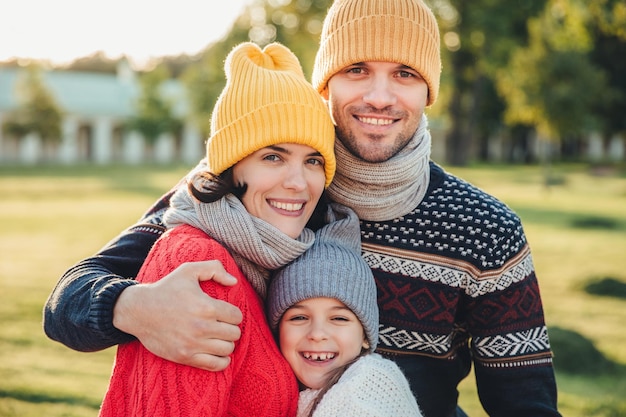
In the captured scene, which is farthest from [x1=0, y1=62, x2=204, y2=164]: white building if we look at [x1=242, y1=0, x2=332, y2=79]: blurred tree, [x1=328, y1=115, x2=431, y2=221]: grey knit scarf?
[x1=328, y1=115, x2=431, y2=221]: grey knit scarf

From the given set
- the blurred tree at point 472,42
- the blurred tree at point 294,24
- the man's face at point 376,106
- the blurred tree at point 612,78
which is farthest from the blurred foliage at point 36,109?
the man's face at point 376,106

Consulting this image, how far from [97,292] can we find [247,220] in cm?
54

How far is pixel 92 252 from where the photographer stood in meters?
12.6

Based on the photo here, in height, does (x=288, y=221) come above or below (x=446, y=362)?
above

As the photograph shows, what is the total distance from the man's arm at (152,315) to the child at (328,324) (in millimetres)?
456

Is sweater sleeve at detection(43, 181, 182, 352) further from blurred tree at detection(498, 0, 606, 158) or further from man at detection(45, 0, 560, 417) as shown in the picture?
blurred tree at detection(498, 0, 606, 158)

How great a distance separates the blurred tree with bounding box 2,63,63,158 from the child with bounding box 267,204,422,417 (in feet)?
159

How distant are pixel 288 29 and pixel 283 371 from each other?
32.7 metres

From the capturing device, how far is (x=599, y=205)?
21078 millimetres

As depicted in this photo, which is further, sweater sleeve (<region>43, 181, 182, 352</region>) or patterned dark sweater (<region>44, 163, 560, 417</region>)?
patterned dark sweater (<region>44, 163, 560, 417</region>)

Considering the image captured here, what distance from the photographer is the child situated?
245cm

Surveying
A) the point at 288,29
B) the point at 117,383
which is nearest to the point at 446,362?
the point at 117,383

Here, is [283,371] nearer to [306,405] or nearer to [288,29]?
[306,405]

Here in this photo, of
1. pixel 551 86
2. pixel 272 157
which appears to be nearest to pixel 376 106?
pixel 272 157
